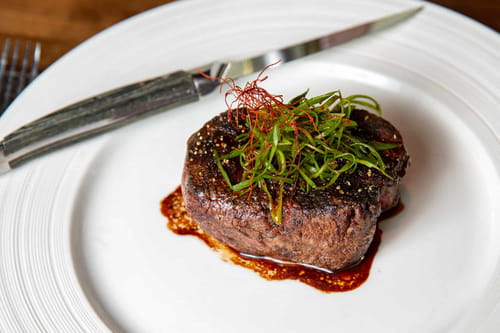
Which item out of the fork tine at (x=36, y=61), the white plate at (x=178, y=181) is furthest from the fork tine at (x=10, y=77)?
the white plate at (x=178, y=181)

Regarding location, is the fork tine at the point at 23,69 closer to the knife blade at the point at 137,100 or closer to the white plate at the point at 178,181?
A: the white plate at the point at 178,181

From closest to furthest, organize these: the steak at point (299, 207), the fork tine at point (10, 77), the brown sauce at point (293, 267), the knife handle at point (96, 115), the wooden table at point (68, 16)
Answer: the steak at point (299, 207), the brown sauce at point (293, 267), the knife handle at point (96, 115), the fork tine at point (10, 77), the wooden table at point (68, 16)

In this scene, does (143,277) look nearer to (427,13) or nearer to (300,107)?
(300,107)

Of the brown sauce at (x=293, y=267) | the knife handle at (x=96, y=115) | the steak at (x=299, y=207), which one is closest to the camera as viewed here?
the steak at (x=299, y=207)

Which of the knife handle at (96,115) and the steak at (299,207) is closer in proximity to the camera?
the steak at (299,207)

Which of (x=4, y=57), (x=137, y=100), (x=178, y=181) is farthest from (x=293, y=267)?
(x=4, y=57)

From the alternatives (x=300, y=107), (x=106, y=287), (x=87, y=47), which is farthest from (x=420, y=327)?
(x=87, y=47)
